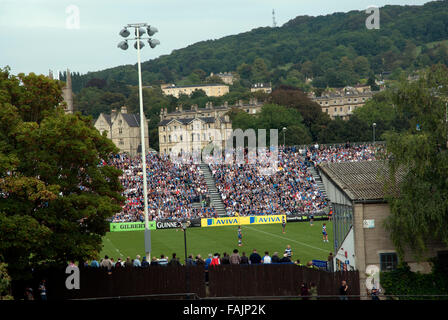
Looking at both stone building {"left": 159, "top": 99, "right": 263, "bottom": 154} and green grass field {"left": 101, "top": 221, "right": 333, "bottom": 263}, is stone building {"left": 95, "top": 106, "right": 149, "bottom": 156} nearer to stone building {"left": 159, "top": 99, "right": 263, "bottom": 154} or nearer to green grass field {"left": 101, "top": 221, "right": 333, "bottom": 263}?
stone building {"left": 159, "top": 99, "right": 263, "bottom": 154}

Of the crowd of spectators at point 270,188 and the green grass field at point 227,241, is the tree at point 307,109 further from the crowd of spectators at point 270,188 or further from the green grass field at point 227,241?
the green grass field at point 227,241

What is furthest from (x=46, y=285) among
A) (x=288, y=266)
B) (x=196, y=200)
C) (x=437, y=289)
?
(x=196, y=200)

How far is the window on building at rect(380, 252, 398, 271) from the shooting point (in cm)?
3070

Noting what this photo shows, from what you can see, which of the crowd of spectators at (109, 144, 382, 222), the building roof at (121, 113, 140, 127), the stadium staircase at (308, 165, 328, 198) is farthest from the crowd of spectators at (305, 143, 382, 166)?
the building roof at (121, 113, 140, 127)

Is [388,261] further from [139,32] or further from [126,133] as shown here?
[126,133]

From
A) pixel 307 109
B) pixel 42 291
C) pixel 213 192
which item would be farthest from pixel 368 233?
pixel 307 109

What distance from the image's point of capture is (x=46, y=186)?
27.9 m

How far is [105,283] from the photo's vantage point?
29.5m

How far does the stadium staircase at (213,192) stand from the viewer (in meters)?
71.5

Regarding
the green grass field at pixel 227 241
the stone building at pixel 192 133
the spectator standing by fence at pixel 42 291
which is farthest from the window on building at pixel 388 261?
the stone building at pixel 192 133

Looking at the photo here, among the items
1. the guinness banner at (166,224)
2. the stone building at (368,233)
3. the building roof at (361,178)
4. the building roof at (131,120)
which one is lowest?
the guinness banner at (166,224)

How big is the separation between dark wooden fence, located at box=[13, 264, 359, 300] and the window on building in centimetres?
297

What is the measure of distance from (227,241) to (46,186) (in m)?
27.3

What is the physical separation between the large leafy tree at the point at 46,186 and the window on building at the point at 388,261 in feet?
41.6
